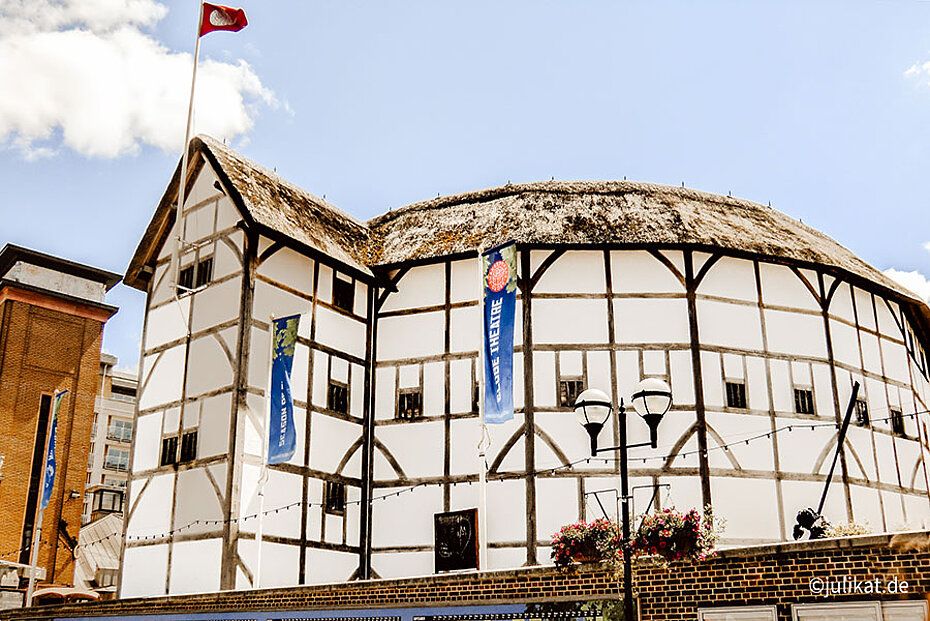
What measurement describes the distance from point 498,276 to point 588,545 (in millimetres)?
6883

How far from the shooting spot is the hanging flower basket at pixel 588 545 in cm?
1162

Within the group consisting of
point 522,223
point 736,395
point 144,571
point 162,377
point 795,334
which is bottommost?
point 144,571

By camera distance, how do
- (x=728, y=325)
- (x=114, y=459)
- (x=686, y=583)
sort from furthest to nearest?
(x=114, y=459) < (x=728, y=325) < (x=686, y=583)

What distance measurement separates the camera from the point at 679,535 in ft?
35.4

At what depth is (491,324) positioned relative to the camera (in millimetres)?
17547

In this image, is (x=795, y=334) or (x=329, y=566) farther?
(x=795, y=334)

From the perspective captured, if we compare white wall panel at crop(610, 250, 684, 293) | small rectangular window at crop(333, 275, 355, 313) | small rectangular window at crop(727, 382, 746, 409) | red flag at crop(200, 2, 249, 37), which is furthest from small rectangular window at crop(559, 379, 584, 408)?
red flag at crop(200, 2, 249, 37)

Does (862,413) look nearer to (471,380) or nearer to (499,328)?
(471,380)

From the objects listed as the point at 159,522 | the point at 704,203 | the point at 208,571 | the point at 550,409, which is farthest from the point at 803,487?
the point at 159,522

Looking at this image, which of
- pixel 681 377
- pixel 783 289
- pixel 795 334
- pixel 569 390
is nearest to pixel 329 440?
pixel 569 390

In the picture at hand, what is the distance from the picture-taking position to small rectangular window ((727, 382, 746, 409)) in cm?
2127

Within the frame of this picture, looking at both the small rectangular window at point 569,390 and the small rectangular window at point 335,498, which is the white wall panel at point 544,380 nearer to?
the small rectangular window at point 569,390

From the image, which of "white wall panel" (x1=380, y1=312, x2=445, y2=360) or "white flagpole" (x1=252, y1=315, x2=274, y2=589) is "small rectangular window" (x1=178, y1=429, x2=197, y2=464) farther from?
"white wall panel" (x1=380, y1=312, x2=445, y2=360)

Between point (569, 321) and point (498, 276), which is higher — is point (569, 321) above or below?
above
